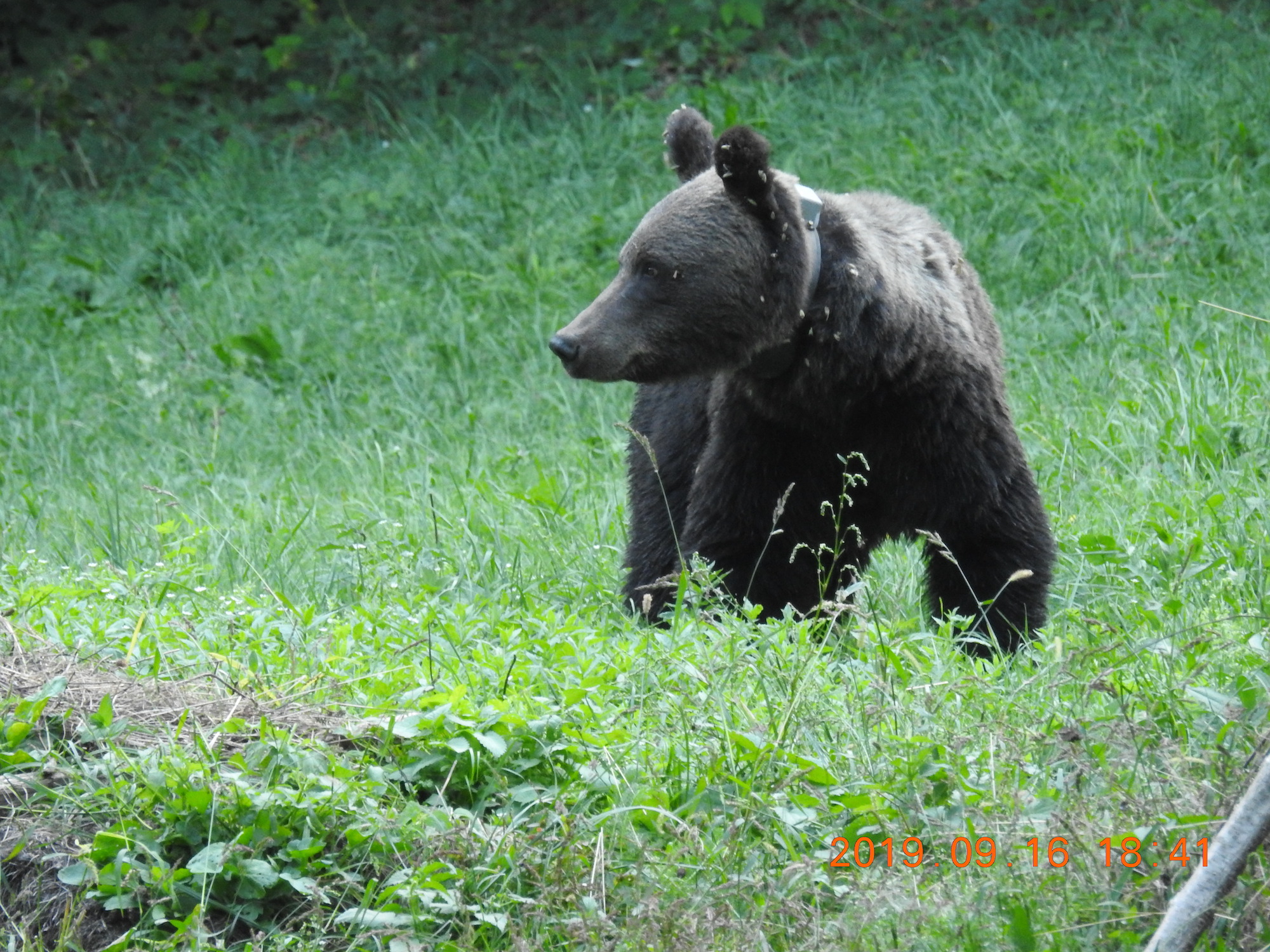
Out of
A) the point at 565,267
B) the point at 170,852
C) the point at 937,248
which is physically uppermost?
the point at 937,248

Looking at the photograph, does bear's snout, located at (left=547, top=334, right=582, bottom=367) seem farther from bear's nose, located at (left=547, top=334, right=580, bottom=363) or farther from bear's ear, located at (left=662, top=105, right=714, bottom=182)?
bear's ear, located at (left=662, top=105, right=714, bottom=182)

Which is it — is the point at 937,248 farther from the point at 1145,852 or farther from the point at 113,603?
the point at 113,603

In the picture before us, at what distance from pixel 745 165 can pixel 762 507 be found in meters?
1.06

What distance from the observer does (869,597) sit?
399 centimetres

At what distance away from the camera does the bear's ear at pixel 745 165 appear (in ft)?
13.4

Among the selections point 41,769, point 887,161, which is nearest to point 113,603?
point 41,769

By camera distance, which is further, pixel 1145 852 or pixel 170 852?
pixel 170 852

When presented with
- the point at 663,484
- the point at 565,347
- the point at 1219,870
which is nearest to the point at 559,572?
the point at 663,484

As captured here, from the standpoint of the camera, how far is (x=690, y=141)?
4656 millimetres

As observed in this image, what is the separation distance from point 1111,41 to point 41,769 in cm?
960

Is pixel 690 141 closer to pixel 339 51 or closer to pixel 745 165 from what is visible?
pixel 745 165
